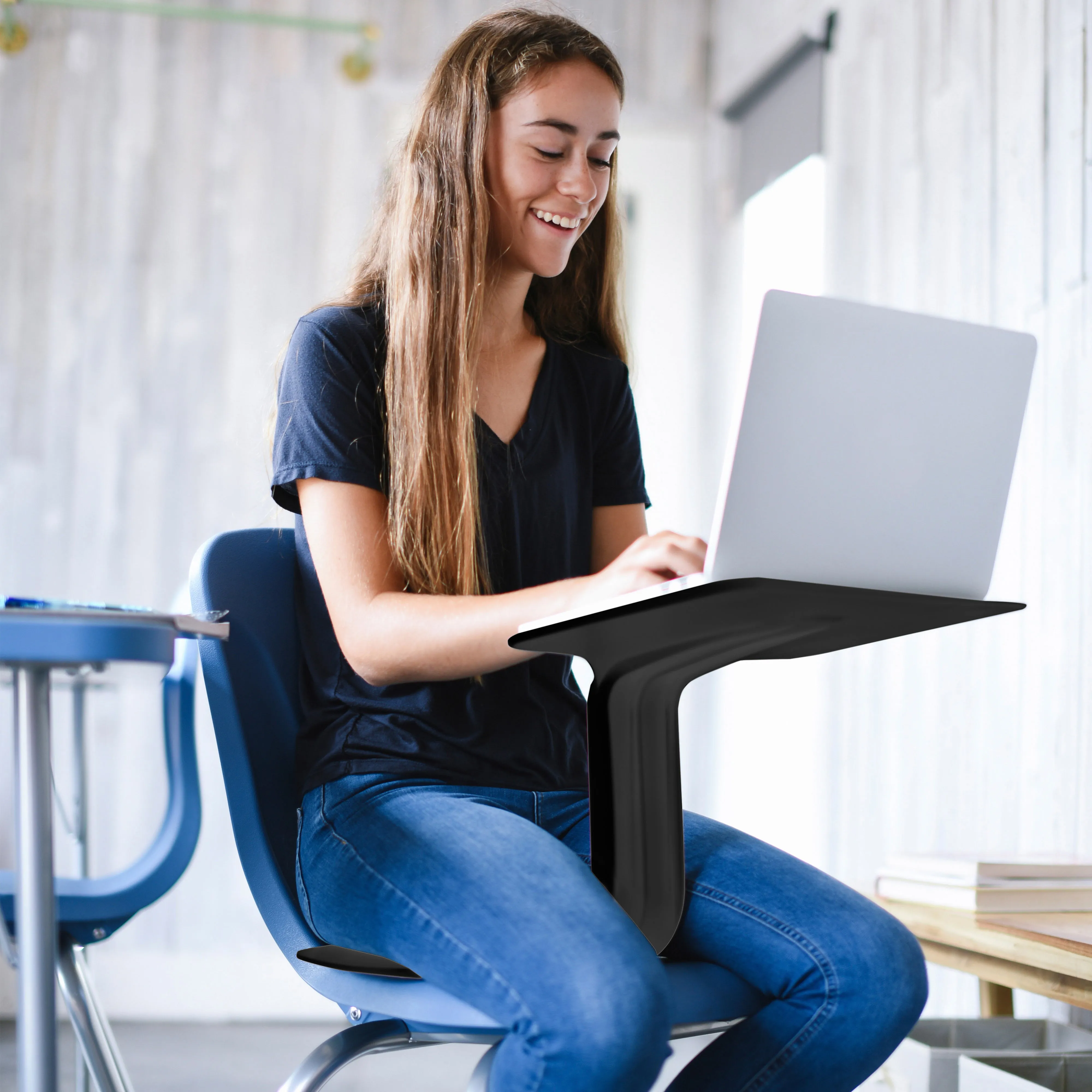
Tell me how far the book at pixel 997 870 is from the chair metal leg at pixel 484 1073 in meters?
0.66

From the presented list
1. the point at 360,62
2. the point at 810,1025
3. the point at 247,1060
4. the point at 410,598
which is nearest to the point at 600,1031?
the point at 810,1025

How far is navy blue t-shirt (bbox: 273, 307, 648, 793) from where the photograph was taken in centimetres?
92

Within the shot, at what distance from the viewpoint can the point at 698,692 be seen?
267cm

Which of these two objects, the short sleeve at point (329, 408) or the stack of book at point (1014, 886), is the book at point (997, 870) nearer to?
the stack of book at point (1014, 886)

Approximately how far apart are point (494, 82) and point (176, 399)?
64.5 inches

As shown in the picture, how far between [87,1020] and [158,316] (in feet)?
5.87

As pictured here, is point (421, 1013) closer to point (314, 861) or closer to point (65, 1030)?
point (314, 861)

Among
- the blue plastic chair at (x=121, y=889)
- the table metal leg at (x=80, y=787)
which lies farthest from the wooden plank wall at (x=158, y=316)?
the blue plastic chair at (x=121, y=889)

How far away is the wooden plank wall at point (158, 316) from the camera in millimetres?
2434

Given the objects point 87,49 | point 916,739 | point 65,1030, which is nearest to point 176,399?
point 87,49

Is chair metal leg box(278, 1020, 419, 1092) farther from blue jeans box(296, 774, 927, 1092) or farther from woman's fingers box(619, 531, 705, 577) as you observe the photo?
woman's fingers box(619, 531, 705, 577)

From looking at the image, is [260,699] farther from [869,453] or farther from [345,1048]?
[869,453]

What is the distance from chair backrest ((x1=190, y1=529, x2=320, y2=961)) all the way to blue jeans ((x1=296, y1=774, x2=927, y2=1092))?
0.10ft

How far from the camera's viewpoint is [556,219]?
107 cm
